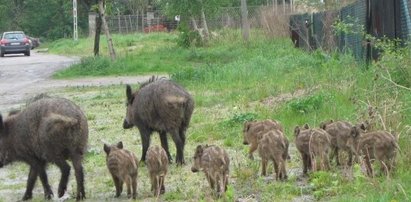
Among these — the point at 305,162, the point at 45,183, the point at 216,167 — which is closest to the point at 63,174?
the point at 45,183

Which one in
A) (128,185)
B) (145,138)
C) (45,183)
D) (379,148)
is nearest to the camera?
(379,148)

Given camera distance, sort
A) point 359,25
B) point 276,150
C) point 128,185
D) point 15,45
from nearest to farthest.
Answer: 1. point 128,185
2. point 276,150
3. point 359,25
4. point 15,45

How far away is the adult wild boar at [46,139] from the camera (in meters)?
9.20

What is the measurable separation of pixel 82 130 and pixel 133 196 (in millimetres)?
1024

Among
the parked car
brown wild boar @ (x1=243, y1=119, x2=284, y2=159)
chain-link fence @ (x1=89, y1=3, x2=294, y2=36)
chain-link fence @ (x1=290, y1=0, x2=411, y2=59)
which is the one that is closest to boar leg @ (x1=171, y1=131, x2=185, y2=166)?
brown wild boar @ (x1=243, y1=119, x2=284, y2=159)

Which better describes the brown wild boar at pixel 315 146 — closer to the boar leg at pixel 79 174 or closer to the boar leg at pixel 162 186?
the boar leg at pixel 162 186

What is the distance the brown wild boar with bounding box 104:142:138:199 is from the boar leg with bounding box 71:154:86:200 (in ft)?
1.26

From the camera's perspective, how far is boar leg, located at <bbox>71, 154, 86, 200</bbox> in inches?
364

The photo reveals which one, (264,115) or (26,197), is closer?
(26,197)

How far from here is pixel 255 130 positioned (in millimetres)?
10633

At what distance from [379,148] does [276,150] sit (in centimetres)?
127

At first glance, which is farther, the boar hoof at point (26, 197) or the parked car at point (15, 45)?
the parked car at point (15, 45)

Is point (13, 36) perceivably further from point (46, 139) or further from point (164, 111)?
point (46, 139)

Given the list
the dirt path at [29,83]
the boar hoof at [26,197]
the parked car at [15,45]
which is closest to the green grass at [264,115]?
the boar hoof at [26,197]
